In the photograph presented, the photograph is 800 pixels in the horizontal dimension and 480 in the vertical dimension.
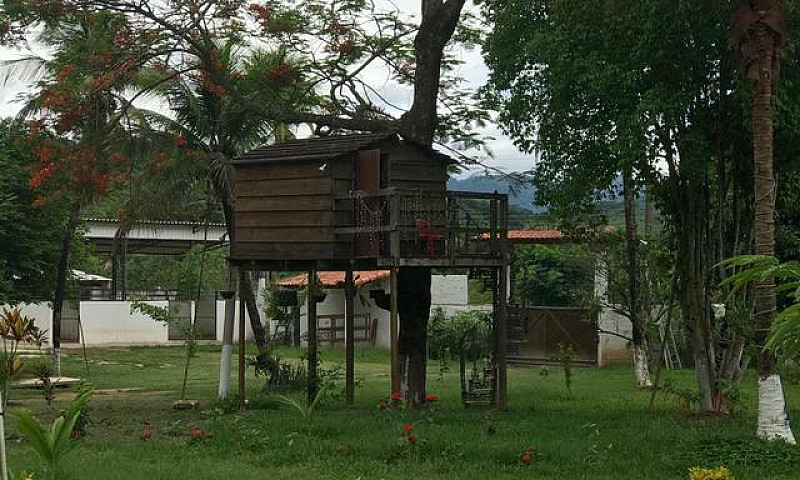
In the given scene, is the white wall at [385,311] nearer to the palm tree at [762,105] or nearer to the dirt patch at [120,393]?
the dirt patch at [120,393]

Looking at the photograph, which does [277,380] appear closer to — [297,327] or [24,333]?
[24,333]

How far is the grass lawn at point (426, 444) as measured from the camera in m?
12.2

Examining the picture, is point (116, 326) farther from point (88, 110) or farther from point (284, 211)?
point (284, 211)

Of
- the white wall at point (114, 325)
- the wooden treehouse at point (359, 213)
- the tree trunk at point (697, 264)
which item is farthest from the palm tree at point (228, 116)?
the white wall at point (114, 325)

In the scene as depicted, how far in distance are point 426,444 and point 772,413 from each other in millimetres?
4331

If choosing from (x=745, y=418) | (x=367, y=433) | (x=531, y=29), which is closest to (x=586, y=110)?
(x=531, y=29)

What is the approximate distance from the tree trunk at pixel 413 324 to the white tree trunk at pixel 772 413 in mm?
6944

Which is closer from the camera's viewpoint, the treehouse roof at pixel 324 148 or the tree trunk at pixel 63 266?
the treehouse roof at pixel 324 148

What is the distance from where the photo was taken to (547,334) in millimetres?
33219

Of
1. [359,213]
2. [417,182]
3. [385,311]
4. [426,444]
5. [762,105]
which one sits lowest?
[426,444]

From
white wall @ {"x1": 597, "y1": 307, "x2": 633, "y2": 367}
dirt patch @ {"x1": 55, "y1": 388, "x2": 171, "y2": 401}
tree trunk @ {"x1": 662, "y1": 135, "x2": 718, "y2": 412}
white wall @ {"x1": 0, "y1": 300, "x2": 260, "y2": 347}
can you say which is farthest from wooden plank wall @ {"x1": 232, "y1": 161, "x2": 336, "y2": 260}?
white wall @ {"x1": 0, "y1": 300, "x2": 260, "y2": 347}

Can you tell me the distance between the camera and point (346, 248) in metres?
17.9

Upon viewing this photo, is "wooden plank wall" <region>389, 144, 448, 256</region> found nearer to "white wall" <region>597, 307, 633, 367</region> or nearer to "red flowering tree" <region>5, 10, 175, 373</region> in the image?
"red flowering tree" <region>5, 10, 175, 373</region>

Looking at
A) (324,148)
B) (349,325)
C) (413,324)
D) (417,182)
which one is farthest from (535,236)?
(324,148)
